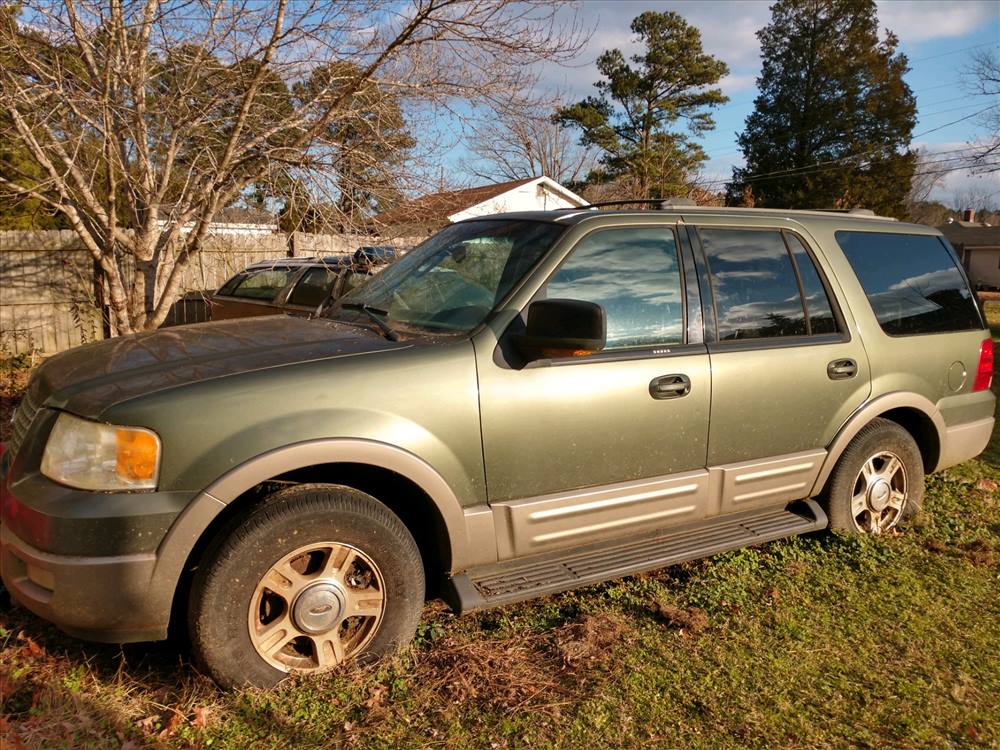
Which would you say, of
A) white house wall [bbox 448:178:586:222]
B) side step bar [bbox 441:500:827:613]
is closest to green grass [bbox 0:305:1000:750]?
side step bar [bbox 441:500:827:613]

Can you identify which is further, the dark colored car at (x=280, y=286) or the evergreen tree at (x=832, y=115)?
the evergreen tree at (x=832, y=115)

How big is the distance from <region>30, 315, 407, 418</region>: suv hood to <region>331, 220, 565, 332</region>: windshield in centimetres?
29

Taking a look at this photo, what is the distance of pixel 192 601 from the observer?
8.56ft

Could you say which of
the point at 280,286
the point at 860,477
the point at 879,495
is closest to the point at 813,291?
the point at 860,477

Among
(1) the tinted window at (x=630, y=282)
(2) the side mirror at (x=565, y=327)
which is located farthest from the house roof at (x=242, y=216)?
(2) the side mirror at (x=565, y=327)

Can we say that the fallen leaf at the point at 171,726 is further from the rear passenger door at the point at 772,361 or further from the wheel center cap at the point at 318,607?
the rear passenger door at the point at 772,361

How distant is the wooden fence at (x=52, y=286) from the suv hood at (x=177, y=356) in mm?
6998

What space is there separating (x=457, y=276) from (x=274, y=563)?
5.16ft

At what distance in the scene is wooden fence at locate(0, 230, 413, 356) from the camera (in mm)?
10594

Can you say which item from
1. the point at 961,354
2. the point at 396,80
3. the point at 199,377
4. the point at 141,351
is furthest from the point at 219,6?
the point at 961,354

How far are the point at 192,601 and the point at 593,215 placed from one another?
7.59 feet

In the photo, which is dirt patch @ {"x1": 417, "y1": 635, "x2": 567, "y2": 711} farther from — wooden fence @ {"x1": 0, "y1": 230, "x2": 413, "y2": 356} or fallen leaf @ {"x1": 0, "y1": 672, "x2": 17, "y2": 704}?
wooden fence @ {"x1": 0, "y1": 230, "x2": 413, "y2": 356}

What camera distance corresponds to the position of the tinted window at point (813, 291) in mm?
4023

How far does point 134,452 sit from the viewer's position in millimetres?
2484
